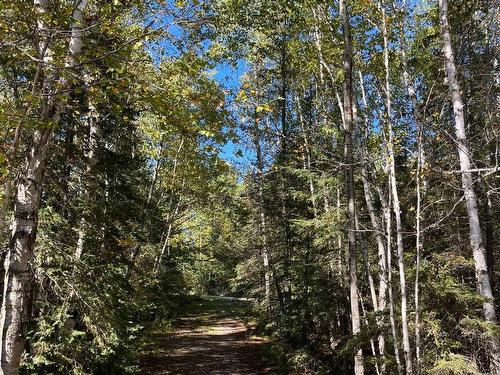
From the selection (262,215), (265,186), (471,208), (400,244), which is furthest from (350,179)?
(262,215)

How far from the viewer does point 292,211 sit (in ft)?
41.9

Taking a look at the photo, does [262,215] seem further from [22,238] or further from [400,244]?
[22,238]

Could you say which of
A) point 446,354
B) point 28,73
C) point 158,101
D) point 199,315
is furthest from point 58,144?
point 199,315

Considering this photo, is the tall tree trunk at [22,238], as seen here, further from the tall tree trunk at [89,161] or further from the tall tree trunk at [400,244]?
the tall tree trunk at [400,244]

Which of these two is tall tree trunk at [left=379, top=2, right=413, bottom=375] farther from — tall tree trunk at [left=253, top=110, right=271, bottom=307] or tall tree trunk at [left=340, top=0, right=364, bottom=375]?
tall tree trunk at [left=253, top=110, right=271, bottom=307]

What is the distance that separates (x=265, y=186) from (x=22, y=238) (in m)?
9.55

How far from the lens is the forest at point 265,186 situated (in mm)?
4176

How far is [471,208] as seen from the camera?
6988 mm

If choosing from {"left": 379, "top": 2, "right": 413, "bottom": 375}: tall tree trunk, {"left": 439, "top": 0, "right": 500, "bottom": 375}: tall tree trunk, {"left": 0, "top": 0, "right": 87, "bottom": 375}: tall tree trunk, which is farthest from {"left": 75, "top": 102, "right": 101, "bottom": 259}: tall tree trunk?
{"left": 439, "top": 0, "right": 500, "bottom": 375}: tall tree trunk

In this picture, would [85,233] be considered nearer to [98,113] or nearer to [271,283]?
[98,113]

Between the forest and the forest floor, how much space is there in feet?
0.44

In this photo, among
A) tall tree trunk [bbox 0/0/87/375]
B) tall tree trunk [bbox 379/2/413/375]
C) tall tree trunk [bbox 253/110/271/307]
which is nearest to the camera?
tall tree trunk [bbox 0/0/87/375]

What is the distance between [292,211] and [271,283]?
387 cm

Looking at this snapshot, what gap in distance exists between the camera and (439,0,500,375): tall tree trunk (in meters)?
6.25
